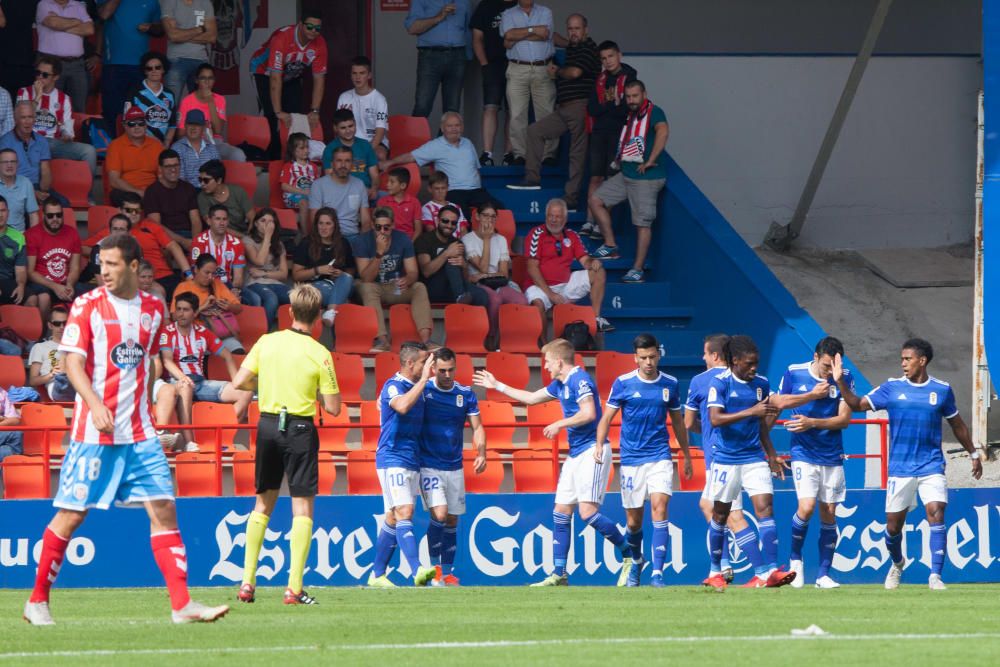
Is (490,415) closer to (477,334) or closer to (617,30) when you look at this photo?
(477,334)

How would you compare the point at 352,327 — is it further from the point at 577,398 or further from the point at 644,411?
the point at 644,411

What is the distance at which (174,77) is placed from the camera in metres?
18.8

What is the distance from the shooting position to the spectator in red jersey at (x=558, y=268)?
60.4 feet

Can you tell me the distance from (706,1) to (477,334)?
751 centimetres

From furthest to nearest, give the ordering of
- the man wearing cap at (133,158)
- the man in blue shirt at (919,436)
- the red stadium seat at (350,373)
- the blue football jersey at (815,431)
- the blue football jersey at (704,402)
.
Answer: the man wearing cap at (133,158) → the red stadium seat at (350,373) → the blue football jersey at (815,431) → the blue football jersey at (704,402) → the man in blue shirt at (919,436)

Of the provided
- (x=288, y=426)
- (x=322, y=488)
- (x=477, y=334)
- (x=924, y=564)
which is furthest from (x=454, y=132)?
(x=288, y=426)

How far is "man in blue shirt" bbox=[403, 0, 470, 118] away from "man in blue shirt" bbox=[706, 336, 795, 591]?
851 centimetres

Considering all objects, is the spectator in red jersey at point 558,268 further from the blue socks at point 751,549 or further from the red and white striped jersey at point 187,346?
the blue socks at point 751,549

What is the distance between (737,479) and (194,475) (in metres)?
5.03

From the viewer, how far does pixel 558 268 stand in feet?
61.5

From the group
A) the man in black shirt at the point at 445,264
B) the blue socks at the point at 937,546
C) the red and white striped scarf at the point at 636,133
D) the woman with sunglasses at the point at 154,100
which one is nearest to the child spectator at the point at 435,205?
the man in black shirt at the point at 445,264

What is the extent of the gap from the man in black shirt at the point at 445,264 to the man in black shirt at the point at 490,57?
2767 mm

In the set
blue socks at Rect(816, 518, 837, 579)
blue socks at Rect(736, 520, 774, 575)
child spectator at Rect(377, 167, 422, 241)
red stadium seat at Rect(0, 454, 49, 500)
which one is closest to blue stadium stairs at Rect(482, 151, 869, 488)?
child spectator at Rect(377, 167, 422, 241)

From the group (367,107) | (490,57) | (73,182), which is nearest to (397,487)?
(73,182)
